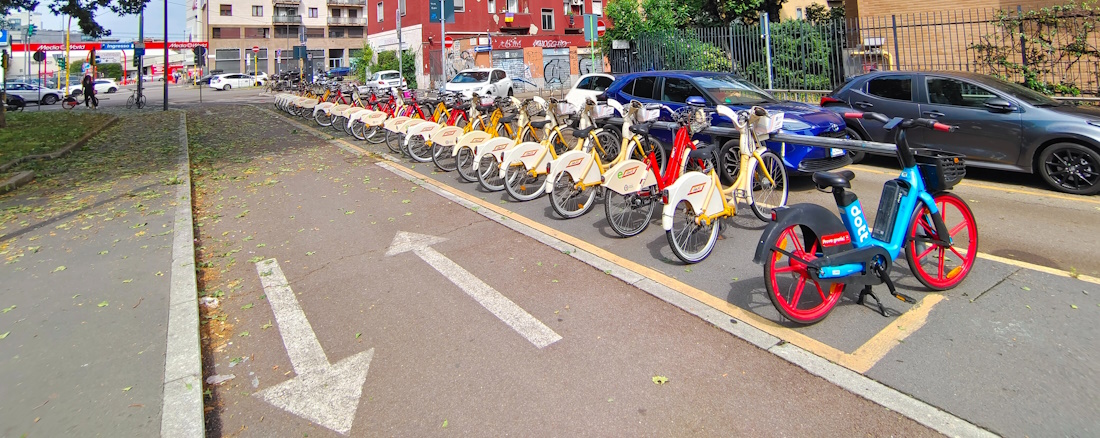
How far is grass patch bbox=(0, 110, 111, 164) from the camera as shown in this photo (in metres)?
13.6

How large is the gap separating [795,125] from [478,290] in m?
4.93

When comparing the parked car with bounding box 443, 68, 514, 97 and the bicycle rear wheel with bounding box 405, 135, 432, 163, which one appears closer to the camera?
the bicycle rear wheel with bounding box 405, 135, 432, 163

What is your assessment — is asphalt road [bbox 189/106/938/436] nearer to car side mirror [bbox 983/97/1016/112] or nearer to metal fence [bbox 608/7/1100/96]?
car side mirror [bbox 983/97/1016/112]

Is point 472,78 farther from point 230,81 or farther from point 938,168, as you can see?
point 230,81

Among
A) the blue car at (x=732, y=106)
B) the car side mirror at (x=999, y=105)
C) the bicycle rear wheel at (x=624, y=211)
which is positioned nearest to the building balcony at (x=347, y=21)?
the blue car at (x=732, y=106)

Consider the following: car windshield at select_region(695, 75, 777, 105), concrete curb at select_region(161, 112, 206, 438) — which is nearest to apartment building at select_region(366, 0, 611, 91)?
car windshield at select_region(695, 75, 777, 105)

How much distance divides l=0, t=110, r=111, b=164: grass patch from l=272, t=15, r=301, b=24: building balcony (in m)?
55.0

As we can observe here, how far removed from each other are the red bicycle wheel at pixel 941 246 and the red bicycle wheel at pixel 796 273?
0.63 m

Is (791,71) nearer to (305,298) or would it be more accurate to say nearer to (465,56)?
(305,298)

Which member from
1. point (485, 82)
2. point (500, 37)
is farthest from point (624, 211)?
point (500, 37)

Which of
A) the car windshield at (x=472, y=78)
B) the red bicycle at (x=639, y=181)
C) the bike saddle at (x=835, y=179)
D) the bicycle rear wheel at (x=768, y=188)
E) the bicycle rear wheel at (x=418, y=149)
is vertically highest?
the bike saddle at (x=835, y=179)

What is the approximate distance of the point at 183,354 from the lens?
405cm

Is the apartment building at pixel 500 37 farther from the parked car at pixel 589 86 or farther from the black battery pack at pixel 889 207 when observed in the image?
the black battery pack at pixel 889 207

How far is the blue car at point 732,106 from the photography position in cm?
782
